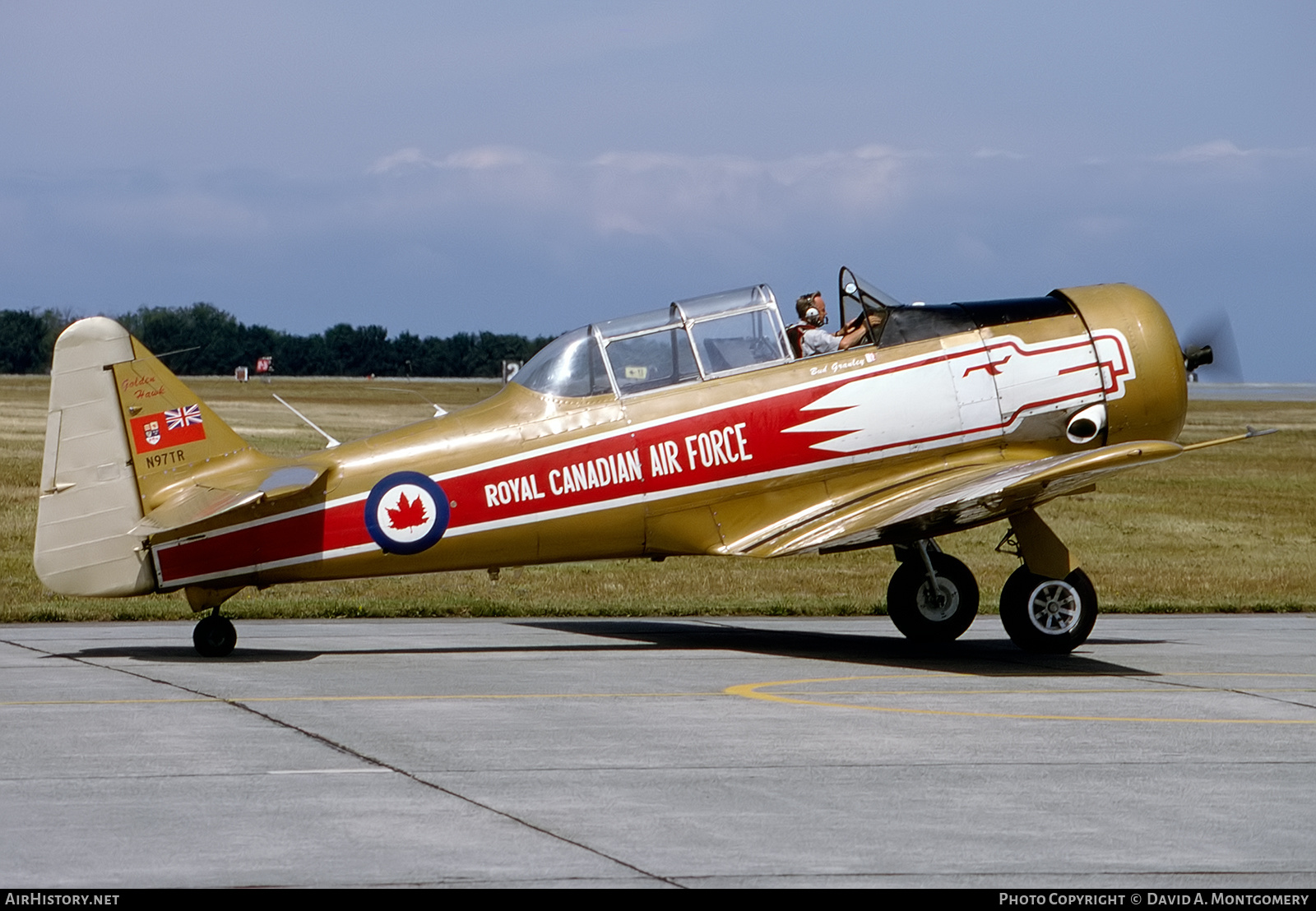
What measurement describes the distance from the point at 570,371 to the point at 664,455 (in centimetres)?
102

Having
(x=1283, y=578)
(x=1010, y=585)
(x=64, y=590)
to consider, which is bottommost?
(x=1283, y=578)

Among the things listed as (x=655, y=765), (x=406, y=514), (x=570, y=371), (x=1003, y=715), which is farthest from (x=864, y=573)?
(x=655, y=765)

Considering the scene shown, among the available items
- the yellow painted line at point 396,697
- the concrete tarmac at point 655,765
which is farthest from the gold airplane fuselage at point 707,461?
the yellow painted line at point 396,697

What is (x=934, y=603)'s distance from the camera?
13688 mm

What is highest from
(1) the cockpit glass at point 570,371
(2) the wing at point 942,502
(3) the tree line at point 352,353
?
(3) the tree line at point 352,353

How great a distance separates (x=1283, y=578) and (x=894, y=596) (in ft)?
29.5

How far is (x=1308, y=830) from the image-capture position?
6.54 m

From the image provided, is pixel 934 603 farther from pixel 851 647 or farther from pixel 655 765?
pixel 655 765

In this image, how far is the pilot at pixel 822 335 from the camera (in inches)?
499

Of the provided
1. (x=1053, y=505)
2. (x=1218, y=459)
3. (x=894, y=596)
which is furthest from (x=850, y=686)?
(x=1218, y=459)

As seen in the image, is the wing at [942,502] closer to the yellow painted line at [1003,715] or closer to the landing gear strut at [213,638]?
the yellow painted line at [1003,715]

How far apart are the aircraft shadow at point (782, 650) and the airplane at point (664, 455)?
35cm

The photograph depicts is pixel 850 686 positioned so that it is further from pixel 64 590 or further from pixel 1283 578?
pixel 1283 578
